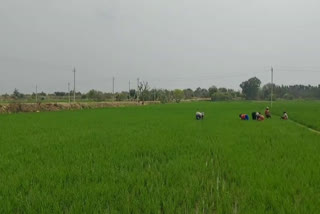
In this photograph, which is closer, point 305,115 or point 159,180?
point 159,180

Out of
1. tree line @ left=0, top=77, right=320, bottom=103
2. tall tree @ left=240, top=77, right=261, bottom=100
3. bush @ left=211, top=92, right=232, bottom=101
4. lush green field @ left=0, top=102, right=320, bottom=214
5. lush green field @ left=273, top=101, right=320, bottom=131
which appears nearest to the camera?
lush green field @ left=0, top=102, right=320, bottom=214

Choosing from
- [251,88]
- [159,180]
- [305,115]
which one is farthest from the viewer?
[251,88]

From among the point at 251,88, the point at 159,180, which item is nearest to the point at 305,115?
the point at 159,180

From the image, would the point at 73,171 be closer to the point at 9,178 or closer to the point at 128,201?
the point at 9,178

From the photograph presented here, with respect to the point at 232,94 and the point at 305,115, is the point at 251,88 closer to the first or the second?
the point at 232,94

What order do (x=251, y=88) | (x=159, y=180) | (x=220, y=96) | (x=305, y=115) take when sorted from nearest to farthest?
(x=159, y=180) → (x=305, y=115) → (x=220, y=96) → (x=251, y=88)

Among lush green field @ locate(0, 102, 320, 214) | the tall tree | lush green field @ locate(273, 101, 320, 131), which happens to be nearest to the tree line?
the tall tree

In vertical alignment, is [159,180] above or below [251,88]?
below

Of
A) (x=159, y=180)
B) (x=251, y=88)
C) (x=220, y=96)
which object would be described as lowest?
(x=159, y=180)

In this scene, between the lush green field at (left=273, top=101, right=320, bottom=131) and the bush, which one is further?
the bush

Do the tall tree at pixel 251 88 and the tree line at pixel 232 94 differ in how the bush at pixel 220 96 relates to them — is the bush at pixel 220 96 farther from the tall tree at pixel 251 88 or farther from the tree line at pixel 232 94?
the tall tree at pixel 251 88

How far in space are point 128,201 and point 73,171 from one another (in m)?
1.32

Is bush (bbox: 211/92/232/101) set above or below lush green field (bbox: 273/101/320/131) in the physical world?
above

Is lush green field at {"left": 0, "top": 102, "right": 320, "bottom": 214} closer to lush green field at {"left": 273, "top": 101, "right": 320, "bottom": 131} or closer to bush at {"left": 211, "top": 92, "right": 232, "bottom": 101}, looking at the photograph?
lush green field at {"left": 273, "top": 101, "right": 320, "bottom": 131}
